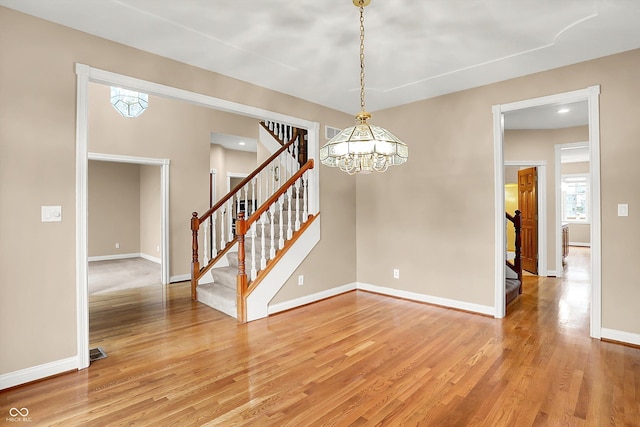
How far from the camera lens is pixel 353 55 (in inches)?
124

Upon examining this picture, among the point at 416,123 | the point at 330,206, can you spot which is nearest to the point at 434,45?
the point at 416,123

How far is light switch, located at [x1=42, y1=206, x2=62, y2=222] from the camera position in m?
2.48

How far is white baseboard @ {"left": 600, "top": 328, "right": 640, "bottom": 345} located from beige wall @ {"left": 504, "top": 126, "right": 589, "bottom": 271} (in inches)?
122

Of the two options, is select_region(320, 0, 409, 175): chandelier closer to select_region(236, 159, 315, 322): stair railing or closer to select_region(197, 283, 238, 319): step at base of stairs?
select_region(236, 159, 315, 322): stair railing

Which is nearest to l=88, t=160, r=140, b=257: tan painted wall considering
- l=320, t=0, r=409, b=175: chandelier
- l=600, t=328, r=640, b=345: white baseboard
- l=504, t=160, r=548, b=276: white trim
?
l=320, t=0, r=409, b=175: chandelier

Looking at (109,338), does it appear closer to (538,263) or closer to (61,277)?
(61,277)

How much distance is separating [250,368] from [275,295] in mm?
1411

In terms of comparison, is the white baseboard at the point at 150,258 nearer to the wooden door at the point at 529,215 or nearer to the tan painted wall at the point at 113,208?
the tan painted wall at the point at 113,208

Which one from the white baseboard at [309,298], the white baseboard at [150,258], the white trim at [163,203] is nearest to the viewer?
the white baseboard at [309,298]

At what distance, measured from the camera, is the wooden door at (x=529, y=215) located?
6.05 m

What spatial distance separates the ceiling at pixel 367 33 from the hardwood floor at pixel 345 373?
8.87 feet

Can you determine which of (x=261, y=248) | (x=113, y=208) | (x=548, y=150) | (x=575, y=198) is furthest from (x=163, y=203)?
(x=575, y=198)

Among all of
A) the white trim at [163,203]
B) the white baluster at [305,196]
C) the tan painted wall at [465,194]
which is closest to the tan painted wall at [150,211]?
the white trim at [163,203]

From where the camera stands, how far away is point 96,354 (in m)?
2.83
